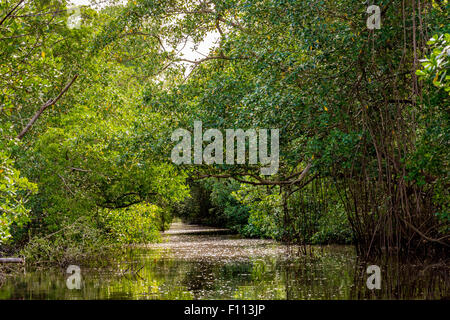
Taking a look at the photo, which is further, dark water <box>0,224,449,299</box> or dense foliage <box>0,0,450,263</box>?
dense foliage <box>0,0,450,263</box>

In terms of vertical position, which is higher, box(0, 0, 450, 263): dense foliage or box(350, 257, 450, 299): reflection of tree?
box(0, 0, 450, 263): dense foliage

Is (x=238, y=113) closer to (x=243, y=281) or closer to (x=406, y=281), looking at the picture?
(x=243, y=281)

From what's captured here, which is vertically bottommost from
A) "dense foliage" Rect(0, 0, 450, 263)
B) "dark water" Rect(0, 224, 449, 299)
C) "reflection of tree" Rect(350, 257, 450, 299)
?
"dark water" Rect(0, 224, 449, 299)

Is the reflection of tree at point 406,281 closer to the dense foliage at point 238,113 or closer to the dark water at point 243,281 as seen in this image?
the dark water at point 243,281

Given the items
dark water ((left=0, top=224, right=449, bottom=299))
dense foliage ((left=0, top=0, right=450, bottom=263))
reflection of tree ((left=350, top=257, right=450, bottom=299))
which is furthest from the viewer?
dense foliage ((left=0, top=0, right=450, bottom=263))

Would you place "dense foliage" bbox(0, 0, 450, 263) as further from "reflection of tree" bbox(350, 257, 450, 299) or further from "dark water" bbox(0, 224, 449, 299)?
"dark water" bbox(0, 224, 449, 299)

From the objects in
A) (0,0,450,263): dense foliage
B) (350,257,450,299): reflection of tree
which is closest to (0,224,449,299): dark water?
(350,257,450,299): reflection of tree

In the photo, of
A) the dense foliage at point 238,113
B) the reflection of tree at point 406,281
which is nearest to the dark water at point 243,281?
the reflection of tree at point 406,281

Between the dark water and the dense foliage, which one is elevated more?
the dense foliage

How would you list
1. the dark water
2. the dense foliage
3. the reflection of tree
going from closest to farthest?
the reflection of tree < the dark water < the dense foliage

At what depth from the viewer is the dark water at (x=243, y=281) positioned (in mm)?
8655

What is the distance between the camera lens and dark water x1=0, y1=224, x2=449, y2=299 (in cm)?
865

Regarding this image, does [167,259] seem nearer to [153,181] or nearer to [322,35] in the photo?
[153,181]

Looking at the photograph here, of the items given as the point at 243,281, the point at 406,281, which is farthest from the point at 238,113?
the point at 406,281
